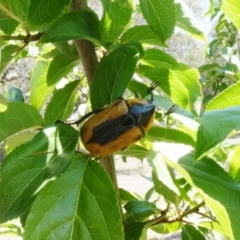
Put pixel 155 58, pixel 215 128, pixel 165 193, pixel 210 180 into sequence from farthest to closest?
pixel 165 193 < pixel 155 58 < pixel 210 180 < pixel 215 128

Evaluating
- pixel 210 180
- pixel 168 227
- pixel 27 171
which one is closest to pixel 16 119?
pixel 27 171

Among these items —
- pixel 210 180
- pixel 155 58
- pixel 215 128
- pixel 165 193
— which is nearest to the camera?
pixel 215 128

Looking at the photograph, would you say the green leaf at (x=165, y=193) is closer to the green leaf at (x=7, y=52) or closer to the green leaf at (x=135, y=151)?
the green leaf at (x=135, y=151)

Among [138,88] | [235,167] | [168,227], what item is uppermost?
[138,88]

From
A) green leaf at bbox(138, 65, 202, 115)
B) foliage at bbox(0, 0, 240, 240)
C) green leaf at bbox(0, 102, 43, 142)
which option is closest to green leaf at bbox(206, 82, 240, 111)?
foliage at bbox(0, 0, 240, 240)

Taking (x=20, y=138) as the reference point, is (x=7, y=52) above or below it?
above

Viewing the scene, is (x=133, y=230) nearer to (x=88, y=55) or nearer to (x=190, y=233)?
(x=190, y=233)

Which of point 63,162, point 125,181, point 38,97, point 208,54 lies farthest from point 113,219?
point 125,181

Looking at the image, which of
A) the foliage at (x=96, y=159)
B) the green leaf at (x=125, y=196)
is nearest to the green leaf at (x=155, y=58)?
the foliage at (x=96, y=159)
